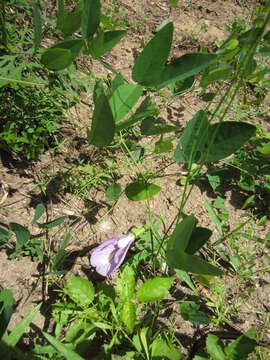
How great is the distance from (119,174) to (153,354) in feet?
1.97

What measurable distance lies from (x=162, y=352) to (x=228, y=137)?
53cm

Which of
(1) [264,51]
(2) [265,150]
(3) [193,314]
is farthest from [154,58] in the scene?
(2) [265,150]

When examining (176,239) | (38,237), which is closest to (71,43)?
(176,239)

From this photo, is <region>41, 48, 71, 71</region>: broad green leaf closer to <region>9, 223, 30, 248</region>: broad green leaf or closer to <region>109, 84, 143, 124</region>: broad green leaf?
<region>109, 84, 143, 124</region>: broad green leaf

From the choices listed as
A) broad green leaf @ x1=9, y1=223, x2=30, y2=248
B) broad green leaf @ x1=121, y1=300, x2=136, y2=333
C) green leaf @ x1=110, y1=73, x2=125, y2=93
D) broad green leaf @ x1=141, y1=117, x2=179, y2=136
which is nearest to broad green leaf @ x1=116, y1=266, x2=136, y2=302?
broad green leaf @ x1=121, y1=300, x2=136, y2=333

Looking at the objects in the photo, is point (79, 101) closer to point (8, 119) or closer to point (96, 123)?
point (8, 119)

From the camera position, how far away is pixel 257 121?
1599 millimetres

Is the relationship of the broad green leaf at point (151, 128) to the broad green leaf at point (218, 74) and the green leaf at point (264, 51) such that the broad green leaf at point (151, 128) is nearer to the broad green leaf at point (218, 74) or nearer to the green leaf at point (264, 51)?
the broad green leaf at point (218, 74)

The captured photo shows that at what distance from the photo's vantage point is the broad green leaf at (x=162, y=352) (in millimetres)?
809

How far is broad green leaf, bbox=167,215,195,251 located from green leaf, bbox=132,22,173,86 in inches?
11.0

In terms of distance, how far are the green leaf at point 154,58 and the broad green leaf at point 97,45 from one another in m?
0.07

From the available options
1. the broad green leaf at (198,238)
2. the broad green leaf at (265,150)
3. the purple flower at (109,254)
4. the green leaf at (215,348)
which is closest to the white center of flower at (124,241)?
the purple flower at (109,254)

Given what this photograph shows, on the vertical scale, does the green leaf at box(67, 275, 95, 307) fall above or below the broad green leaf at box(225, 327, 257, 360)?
above

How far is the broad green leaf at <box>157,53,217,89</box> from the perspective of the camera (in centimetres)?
60
